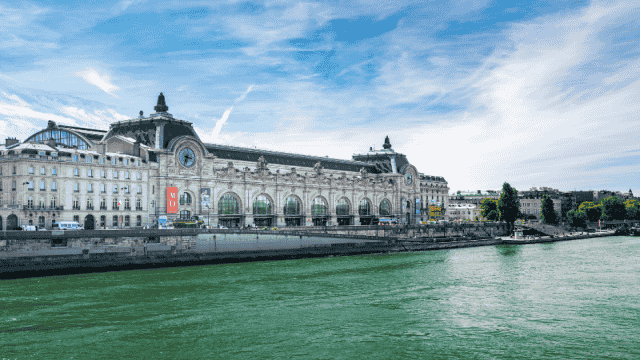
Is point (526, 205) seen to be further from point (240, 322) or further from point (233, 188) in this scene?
point (240, 322)

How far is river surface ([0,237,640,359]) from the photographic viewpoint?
81.1 ft

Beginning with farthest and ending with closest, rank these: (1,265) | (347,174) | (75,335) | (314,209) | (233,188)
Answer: (347,174) < (314,209) < (233,188) < (1,265) < (75,335)

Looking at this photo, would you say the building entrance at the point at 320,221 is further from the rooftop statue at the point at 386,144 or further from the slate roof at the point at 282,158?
the rooftop statue at the point at 386,144

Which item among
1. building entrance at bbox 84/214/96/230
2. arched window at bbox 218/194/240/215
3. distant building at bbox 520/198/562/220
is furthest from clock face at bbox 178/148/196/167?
distant building at bbox 520/198/562/220

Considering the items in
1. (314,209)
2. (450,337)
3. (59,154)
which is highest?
(59,154)

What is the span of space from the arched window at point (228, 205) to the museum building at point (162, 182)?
0.17m

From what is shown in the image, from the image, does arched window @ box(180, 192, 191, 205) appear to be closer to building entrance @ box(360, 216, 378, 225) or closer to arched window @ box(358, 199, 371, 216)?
arched window @ box(358, 199, 371, 216)

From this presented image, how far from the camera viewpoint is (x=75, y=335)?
86.5 feet

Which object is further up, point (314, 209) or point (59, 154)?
point (59, 154)

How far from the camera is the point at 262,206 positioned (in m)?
92.9

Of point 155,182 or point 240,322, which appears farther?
point 155,182

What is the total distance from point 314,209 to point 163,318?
73.4 meters

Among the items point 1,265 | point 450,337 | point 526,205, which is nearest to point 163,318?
point 450,337

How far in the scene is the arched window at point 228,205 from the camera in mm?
85750
